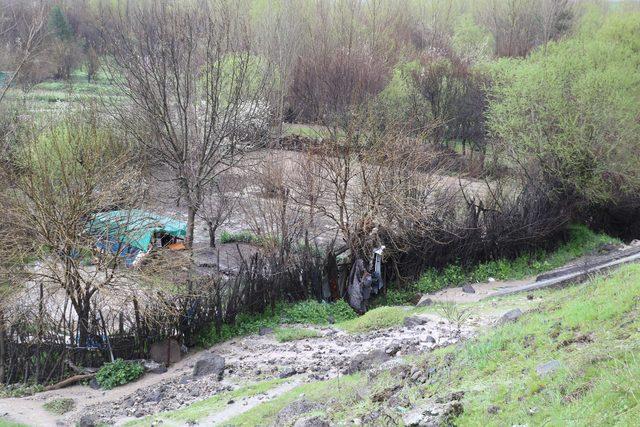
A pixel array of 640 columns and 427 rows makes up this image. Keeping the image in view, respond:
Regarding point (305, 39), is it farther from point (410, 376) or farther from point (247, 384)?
point (410, 376)

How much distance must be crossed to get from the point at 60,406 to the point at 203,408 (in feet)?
10.8

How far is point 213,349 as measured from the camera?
44.2 ft

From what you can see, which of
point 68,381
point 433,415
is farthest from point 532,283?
point 433,415

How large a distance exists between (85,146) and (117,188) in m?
2.91

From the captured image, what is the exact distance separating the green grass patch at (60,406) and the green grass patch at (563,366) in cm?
677

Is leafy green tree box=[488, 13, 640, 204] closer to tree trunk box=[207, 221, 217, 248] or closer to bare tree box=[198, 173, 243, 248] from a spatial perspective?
bare tree box=[198, 173, 243, 248]

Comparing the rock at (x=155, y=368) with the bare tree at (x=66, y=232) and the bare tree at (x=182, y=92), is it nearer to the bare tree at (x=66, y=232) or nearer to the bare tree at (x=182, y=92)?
the bare tree at (x=66, y=232)

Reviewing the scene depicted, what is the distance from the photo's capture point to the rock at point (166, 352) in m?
13.2

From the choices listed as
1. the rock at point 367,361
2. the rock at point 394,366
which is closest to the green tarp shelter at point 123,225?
the rock at point 367,361

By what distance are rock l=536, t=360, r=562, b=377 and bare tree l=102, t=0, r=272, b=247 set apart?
40.0 ft

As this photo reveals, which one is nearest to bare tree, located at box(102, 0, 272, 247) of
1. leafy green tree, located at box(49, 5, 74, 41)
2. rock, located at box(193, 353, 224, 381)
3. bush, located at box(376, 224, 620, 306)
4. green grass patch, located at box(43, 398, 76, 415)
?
rock, located at box(193, 353, 224, 381)

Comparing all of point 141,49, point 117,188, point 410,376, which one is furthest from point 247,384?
point 141,49

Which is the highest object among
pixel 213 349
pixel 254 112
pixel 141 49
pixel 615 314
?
pixel 141 49

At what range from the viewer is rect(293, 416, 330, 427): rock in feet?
21.5
